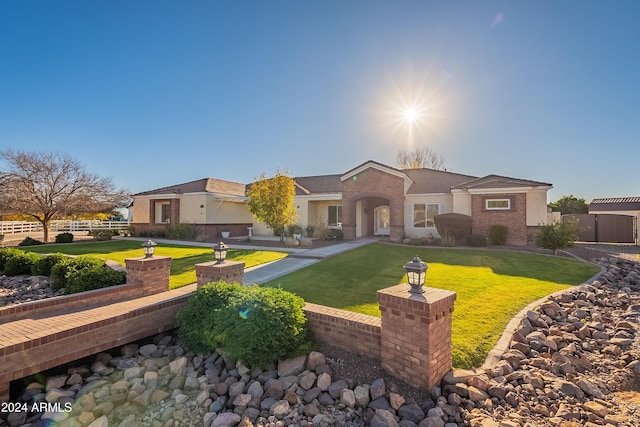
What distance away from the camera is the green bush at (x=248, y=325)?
4.12m

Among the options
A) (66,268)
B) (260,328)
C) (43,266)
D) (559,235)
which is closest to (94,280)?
(66,268)

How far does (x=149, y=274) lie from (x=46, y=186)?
2067 cm

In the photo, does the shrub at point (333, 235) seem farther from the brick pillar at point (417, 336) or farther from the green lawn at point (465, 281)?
the brick pillar at point (417, 336)

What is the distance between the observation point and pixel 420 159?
3647cm

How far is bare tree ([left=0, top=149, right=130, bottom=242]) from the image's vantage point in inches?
755

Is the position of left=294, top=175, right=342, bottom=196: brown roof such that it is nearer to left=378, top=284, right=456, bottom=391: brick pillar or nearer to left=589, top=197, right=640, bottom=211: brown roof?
left=378, top=284, right=456, bottom=391: brick pillar

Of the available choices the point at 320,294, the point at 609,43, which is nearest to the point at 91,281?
the point at 320,294

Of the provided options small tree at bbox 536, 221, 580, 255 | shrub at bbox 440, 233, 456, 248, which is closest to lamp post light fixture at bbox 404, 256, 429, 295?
small tree at bbox 536, 221, 580, 255

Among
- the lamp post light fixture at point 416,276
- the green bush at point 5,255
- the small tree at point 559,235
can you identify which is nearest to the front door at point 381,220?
the small tree at point 559,235

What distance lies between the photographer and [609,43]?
9711 millimetres

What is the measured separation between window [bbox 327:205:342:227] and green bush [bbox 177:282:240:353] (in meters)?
17.5

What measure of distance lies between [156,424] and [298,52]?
1212 centimetres

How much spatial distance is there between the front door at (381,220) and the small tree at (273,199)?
26.3 ft

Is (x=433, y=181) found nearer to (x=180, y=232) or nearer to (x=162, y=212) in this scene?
(x=180, y=232)
